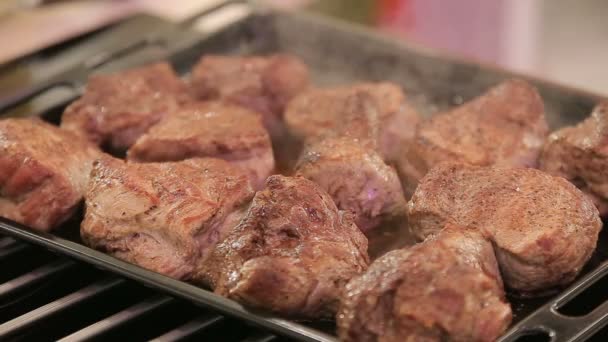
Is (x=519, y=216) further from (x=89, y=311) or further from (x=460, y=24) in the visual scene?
(x=460, y=24)

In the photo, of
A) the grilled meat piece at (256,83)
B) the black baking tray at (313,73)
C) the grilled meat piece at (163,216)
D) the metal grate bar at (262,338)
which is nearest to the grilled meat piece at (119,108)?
the grilled meat piece at (256,83)

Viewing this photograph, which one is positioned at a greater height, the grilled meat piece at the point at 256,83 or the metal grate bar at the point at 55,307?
the grilled meat piece at the point at 256,83

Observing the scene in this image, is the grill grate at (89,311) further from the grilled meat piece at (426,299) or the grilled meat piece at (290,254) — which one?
the grilled meat piece at (426,299)

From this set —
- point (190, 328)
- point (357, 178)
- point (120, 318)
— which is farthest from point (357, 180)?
point (120, 318)

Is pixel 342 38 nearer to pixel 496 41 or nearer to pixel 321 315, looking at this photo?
pixel 321 315

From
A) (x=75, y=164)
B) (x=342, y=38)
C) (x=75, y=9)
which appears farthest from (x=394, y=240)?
(x=75, y=9)

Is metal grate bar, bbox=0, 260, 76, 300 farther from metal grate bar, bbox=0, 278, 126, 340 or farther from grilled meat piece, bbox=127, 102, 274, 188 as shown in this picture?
grilled meat piece, bbox=127, 102, 274, 188
